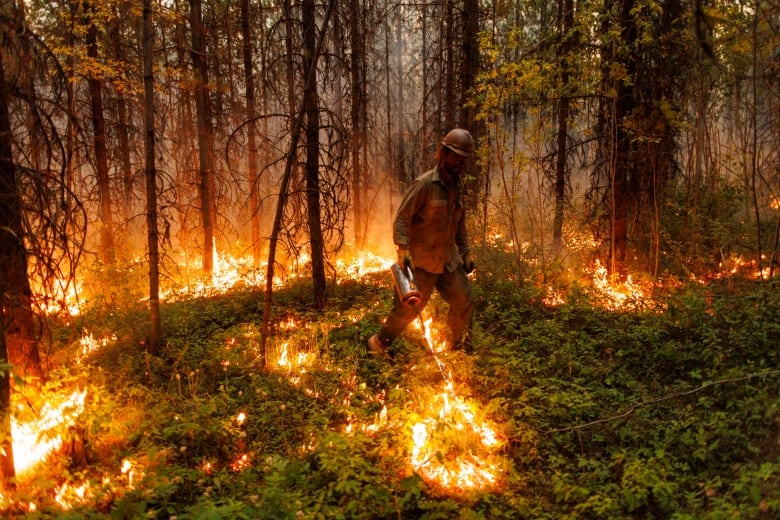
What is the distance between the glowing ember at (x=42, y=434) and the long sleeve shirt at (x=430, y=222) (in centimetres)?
331

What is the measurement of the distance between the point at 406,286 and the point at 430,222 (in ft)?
2.72

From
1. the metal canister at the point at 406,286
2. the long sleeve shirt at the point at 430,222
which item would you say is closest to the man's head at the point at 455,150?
the long sleeve shirt at the point at 430,222

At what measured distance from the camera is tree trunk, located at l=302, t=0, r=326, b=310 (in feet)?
21.7

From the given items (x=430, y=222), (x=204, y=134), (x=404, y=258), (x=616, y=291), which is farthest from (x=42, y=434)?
(x=616, y=291)

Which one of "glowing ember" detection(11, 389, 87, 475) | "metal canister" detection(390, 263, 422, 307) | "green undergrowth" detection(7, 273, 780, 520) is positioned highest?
"metal canister" detection(390, 263, 422, 307)

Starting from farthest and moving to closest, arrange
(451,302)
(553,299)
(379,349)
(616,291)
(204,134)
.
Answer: (204,134)
(616,291)
(553,299)
(379,349)
(451,302)

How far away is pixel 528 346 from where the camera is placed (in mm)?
6254

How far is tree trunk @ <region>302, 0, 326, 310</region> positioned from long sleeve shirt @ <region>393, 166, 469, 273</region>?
178 cm

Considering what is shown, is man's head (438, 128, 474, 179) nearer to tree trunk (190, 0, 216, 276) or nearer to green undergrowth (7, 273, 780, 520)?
green undergrowth (7, 273, 780, 520)

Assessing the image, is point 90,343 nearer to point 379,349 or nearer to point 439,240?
point 379,349

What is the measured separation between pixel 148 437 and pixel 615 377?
4797 millimetres

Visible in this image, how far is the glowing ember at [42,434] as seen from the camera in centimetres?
373

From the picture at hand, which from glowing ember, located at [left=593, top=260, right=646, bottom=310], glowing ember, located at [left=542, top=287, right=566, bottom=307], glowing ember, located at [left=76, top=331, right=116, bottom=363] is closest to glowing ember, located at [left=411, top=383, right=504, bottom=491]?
glowing ember, located at [left=542, top=287, right=566, bottom=307]

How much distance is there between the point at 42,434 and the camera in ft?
12.0
